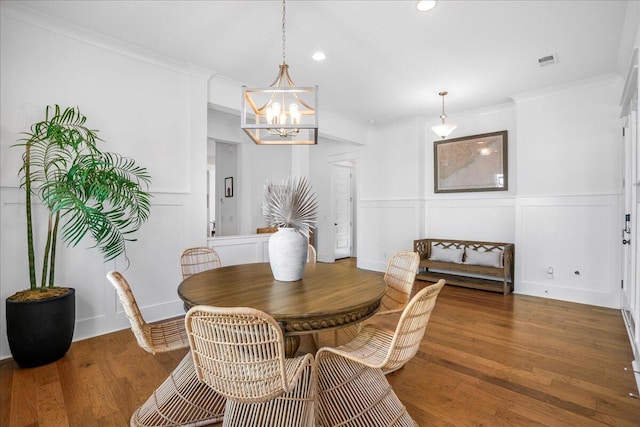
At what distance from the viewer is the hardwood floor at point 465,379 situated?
1737 mm

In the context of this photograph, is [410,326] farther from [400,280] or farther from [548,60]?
[548,60]

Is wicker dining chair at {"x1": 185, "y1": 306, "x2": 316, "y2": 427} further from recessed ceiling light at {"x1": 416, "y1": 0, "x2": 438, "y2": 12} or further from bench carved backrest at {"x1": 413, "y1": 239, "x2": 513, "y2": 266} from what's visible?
bench carved backrest at {"x1": 413, "y1": 239, "x2": 513, "y2": 266}

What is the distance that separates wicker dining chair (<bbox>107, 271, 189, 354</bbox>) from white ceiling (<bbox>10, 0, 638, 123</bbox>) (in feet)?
7.05

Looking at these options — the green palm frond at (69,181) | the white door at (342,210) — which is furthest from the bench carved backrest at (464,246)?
the green palm frond at (69,181)

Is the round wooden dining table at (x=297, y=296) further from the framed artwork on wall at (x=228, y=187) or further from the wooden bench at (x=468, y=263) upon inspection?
the framed artwork on wall at (x=228, y=187)

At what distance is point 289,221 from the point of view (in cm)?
187

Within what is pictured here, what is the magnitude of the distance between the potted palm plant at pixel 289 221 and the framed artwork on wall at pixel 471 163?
3.88 m

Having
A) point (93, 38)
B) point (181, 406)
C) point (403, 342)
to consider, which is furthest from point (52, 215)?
point (403, 342)

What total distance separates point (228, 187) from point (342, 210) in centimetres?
264

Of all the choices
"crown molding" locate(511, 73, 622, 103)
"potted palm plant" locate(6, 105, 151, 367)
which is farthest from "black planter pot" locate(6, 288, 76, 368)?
"crown molding" locate(511, 73, 622, 103)

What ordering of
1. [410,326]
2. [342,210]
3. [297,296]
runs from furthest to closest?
[342,210] < [297,296] < [410,326]

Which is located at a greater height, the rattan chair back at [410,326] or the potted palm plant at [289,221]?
the potted palm plant at [289,221]

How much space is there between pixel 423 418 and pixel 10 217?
10.7ft

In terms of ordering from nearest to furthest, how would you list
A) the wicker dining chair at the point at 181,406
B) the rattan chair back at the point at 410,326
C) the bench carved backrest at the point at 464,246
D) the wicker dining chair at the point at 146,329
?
the rattan chair back at the point at 410,326
the wicker dining chair at the point at 146,329
the wicker dining chair at the point at 181,406
the bench carved backrest at the point at 464,246
